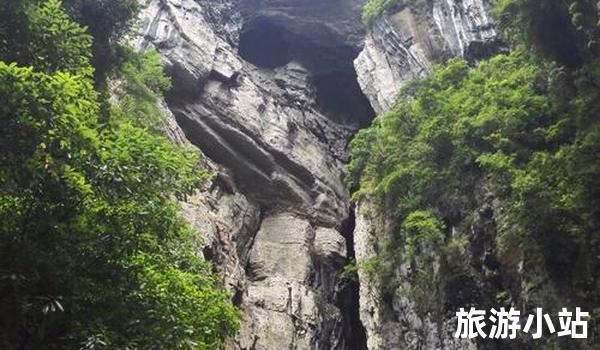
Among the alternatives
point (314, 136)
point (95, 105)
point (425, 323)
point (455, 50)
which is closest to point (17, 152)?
point (95, 105)

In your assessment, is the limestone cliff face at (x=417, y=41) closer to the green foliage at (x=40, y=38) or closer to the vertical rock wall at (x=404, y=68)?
the vertical rock wall at (x=404, y=68)

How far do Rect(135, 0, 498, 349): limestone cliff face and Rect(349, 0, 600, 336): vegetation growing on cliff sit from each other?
5.95 ft

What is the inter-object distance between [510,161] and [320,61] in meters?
16.7

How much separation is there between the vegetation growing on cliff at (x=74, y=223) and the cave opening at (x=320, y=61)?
65.9 feet

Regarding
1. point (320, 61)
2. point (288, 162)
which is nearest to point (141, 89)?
point (288, 162)

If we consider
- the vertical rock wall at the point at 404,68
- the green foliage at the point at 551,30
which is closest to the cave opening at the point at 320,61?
the vertical rock wall at the point at 404,68

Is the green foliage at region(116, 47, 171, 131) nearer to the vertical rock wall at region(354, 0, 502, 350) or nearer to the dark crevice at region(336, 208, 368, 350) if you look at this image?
the vertical rock wall at region(354, 0, 502, 350)

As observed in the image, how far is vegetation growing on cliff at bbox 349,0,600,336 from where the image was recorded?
1125 cm

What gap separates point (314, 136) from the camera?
24.5 m

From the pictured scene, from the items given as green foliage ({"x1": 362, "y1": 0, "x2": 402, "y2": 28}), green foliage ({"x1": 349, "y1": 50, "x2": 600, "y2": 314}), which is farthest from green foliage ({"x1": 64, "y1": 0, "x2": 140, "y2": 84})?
green foliage ({"x1": 362, "y1": 0, "x2": 402, "y2": 28})

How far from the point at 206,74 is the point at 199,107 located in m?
1.46

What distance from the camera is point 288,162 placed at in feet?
69.2

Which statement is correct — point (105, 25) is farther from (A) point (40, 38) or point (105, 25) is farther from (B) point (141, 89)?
(A) point (40, 38)

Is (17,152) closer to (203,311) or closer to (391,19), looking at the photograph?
(203,311)
